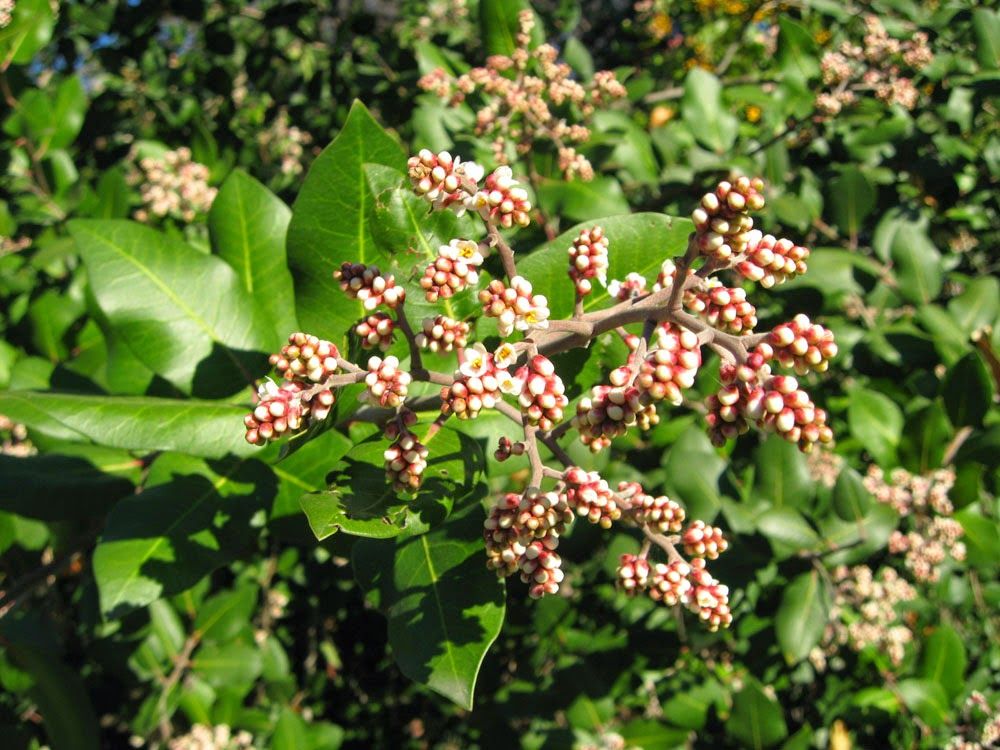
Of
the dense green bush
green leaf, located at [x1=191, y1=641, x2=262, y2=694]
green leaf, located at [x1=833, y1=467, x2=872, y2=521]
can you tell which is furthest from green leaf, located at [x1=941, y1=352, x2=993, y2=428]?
green leaf, located at [x1=191, y1=641, x2=262, y2=694]

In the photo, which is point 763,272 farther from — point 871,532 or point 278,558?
point 278,558

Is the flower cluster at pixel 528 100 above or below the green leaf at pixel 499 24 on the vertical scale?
below

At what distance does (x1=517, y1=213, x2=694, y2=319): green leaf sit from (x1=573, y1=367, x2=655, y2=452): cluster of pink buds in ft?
1.54

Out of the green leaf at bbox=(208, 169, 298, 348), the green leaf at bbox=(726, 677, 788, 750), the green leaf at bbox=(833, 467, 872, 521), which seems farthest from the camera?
the green leaf at bbox=(726, 677, 788, 750)

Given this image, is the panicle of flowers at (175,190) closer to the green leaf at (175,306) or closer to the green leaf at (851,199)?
the green leaf at (175,306)

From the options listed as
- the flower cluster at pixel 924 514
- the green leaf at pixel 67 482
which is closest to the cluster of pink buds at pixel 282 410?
the green leaf at pixel 67 482

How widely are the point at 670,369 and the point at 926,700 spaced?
264 cm

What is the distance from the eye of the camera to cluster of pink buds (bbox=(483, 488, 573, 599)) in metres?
1.38

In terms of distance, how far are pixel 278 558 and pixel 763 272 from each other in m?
2.97

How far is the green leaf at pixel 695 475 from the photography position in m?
2.59

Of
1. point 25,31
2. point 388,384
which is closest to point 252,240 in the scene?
point 388,384

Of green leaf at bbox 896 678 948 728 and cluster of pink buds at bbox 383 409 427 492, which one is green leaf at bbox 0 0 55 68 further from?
green leaf at bbox 896 678 948 728

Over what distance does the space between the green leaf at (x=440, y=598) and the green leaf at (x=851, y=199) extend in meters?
2.21

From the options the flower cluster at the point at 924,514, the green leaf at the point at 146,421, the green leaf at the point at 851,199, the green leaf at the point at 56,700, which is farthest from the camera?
the green leaf at the point at 851,199
